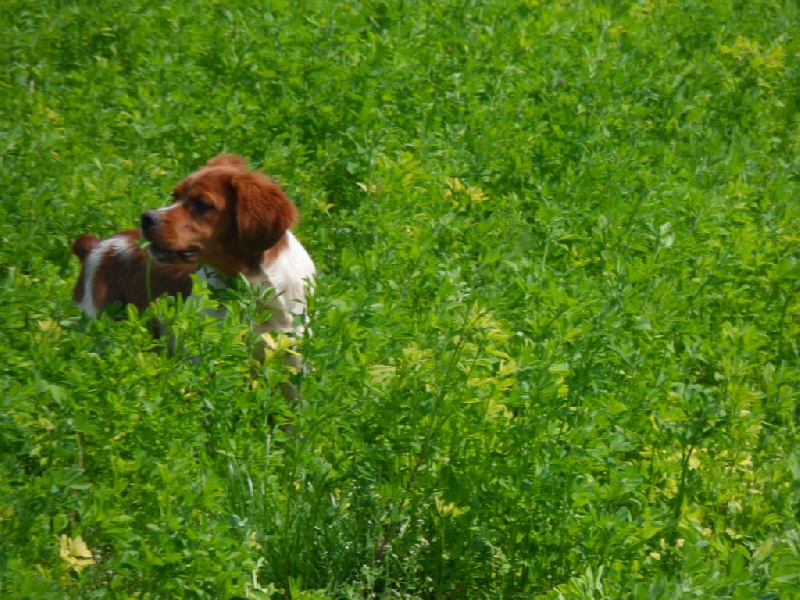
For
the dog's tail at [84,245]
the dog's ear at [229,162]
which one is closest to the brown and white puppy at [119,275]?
the dog's tail at [84,245]

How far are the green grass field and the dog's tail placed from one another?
0.52 feet

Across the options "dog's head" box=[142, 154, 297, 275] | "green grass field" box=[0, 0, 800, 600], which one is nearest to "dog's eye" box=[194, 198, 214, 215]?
"dog's head" box=[142, 154, 297, 275]

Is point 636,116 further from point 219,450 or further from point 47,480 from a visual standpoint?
point 47,480

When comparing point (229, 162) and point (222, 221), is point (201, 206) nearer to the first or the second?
point (222, 221)

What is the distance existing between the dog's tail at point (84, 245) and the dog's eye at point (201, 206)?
734 mm

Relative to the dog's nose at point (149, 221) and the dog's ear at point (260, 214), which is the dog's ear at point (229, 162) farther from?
the dog's nose at point (149, 221)

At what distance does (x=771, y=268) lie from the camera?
5.07 m

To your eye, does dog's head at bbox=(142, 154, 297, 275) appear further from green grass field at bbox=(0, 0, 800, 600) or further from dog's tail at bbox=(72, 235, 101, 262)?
dog's tail at bbox=(72, 235, 101, 262)

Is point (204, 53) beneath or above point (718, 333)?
above

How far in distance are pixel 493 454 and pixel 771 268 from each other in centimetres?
254

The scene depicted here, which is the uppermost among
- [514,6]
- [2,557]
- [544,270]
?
[514,6]

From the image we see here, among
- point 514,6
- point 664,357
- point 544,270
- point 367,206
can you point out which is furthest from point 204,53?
point 664,357

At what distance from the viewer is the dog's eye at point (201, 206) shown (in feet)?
14.2

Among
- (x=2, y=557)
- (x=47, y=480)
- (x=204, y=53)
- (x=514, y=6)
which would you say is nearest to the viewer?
(x=2, y=557)
